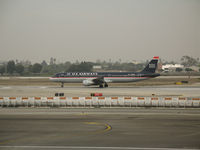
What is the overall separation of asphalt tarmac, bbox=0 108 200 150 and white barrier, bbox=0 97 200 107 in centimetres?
884

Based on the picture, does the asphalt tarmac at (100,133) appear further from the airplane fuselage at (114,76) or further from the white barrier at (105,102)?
the airplane fuselage at (114,76)

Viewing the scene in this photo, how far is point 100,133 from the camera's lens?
18.8 meters

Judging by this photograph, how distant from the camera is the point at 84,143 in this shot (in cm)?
1614

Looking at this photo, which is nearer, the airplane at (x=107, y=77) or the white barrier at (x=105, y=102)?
the white barrier at (x=105, y=102)

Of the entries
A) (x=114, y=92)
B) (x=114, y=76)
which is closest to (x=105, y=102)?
(x=114, y=92)

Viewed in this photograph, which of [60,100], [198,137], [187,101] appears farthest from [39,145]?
[187,101]

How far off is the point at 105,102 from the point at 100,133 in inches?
628

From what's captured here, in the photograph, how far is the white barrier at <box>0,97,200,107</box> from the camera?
1332 inches

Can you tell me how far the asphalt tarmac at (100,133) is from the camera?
618 inches

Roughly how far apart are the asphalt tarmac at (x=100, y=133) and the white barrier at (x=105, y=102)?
29.0 ft

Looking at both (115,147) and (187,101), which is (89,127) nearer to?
(115,147)

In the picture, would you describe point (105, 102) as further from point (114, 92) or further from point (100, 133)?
point (114, 92)

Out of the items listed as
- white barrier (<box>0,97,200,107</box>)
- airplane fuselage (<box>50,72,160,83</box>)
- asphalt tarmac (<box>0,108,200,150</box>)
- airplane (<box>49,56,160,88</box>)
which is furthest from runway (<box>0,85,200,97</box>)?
asphalt tarmac (<box>0,108,200,150</box>)

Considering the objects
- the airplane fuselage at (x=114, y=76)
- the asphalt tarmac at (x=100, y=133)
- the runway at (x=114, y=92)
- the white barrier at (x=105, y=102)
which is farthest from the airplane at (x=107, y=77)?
the asphalt tarmac at (x=100, y=133)
